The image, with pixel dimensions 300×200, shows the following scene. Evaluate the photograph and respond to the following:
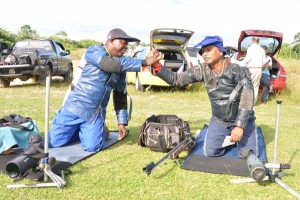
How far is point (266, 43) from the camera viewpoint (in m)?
10.8

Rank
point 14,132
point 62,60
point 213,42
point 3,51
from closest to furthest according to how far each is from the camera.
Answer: point 213,42 → point 14,132 → point 3,51 → point 62,60

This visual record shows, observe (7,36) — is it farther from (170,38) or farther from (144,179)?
(144,179)

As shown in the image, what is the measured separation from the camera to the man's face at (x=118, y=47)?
4789 millimetres

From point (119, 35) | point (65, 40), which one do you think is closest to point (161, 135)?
point (119, 35)

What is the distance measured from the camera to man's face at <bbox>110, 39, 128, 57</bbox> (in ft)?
15.7

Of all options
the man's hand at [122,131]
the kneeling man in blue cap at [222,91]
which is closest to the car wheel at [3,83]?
the man's hand at [122,131]

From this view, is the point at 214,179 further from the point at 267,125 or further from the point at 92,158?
the point at 267,125

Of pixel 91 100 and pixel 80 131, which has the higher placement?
pixel 91 100

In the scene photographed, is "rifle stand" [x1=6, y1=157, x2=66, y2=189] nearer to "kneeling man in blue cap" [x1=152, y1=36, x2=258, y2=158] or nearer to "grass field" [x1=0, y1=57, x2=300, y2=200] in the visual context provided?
"grass field" [x1=0, y1=57, x2=300, y2=200]

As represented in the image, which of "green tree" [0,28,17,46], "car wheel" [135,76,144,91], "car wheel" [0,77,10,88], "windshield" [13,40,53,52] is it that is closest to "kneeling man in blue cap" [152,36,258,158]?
"car wheel" [135,76,144,91]

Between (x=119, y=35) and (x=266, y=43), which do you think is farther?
(x=266, y=43)

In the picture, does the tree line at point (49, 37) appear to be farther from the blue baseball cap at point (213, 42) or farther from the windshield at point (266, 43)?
the blue baseball cap at point (213, 42)

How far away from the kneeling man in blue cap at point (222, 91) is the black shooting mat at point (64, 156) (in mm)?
1403

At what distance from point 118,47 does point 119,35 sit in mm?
153
